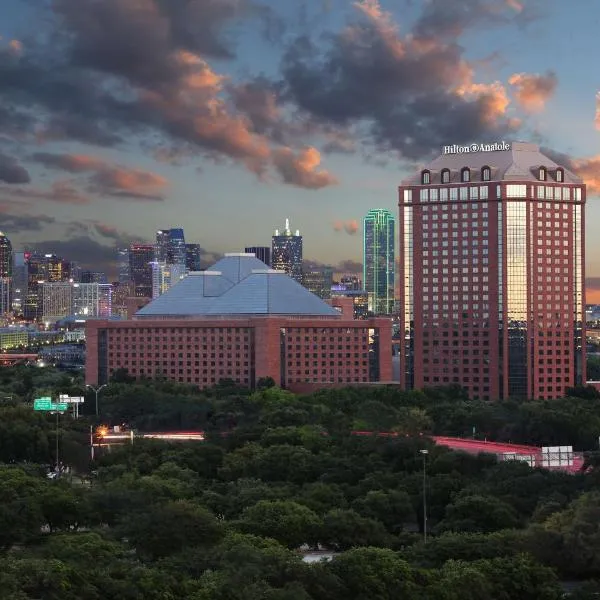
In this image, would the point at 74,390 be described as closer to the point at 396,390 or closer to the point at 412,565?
the point at 396,390

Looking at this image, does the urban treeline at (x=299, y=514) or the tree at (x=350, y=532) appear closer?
the urban treeline at (x=299, y=514)

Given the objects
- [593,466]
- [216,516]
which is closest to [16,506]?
[216,516]

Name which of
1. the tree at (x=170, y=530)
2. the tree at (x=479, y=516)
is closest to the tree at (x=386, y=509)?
the tree at (x=479, y=516)

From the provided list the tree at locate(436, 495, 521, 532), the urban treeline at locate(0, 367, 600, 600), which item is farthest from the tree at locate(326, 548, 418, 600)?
the tree at locate(436, 495, 521, 532)

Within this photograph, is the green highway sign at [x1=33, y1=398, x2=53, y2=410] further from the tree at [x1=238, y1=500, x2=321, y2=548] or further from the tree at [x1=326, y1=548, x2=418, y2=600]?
the tree at [x1=326, y1=548, x2=418, y2=600]

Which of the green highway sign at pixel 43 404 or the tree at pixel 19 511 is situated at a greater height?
the green highway sign at pixel 43 404

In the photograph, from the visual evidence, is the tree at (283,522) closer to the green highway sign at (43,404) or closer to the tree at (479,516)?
the tree at (479,516)
